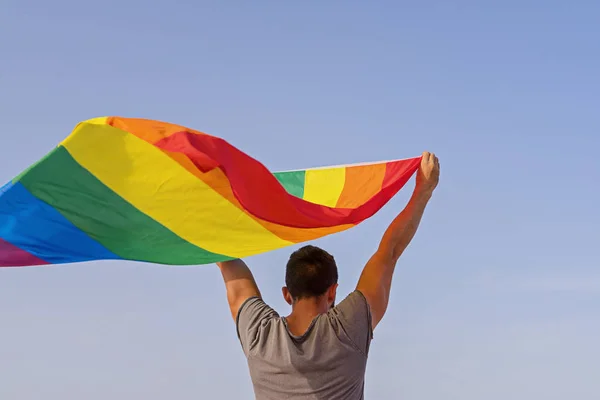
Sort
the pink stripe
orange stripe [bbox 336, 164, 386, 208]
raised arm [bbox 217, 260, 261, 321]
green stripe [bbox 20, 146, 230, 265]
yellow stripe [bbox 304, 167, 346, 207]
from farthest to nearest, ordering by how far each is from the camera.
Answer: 1. yellow stripe [bbox 304, 167, 346, 207]
2. orange stripe [bbox 336, 164, 386, 208]
3. the pink stripe
4. green stripe [bbox 20, 146, 230, 265]
5. raised arm [bbox 217, 260, 261, 321]

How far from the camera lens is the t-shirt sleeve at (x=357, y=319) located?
3.41 metres

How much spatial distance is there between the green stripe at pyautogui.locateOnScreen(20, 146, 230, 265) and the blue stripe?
0.05 metres

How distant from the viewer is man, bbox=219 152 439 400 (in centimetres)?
336

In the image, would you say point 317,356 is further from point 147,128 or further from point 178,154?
point 147,128

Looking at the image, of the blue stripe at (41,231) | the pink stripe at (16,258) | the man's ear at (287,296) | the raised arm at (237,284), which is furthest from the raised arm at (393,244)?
the pink stripe at (16,258)

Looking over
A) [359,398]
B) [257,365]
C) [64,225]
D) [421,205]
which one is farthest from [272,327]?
[64,225]

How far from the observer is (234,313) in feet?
12.2

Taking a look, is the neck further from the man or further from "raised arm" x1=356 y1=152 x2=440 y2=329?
"raised arm" x1=356 y1=152 x2=440 y2=329

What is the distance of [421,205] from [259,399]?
150 centimetres

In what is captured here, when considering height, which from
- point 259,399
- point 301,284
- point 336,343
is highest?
point 301,284

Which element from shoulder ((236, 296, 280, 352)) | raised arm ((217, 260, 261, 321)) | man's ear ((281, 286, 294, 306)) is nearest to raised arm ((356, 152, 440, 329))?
man's ear ((281, 286, 294, 306))

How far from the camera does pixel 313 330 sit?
3416 mm

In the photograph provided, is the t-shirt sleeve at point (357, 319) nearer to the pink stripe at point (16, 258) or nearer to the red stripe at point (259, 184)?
the red stripe at point (259, 184)

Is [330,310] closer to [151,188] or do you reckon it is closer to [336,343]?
[336,343]
